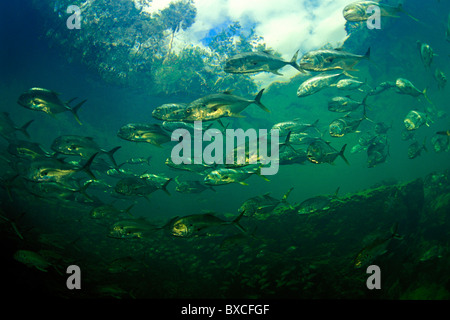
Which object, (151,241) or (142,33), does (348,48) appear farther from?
(151,241)

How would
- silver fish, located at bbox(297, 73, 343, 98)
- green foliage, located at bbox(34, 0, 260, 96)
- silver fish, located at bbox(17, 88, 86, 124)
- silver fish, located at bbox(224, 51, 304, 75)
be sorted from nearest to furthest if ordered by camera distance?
silver fish, located at bbox(224, 51, 304, 75), silver fish, located at bbox(17, 88, 86, 124), silver fish, located at bbox(297, 73, 343, 98), green foliage, located at bbox(34, 0, 260, 96)

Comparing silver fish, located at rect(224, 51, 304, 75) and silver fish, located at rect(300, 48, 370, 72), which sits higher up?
silver fish, located at rect(300, 48, 370, 72)

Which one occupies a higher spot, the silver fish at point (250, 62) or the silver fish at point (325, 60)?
the silver fish at point (325, 60)

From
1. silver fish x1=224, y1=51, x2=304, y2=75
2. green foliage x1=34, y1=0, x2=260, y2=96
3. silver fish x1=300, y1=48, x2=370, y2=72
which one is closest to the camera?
silver fish x1=224, y1=51, x2=304, y2=75

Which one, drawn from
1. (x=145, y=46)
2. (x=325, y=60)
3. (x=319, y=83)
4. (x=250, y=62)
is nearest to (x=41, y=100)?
(x=250, y=62)

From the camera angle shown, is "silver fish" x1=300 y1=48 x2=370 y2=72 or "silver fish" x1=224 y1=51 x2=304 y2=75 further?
"silver fish" x1=300 y1=48 x2=370 y2=72

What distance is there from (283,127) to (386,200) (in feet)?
15.7

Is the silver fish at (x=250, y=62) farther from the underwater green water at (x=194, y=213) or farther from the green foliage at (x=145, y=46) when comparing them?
the green foliage at (x=145, y=46)

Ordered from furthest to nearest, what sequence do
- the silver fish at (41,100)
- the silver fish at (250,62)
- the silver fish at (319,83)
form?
1. the silver fish at (319,83)
2. the silver fish at (41,100)
3. the silver fish at (250,62)

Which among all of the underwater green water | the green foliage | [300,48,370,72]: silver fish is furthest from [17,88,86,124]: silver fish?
the green foliage

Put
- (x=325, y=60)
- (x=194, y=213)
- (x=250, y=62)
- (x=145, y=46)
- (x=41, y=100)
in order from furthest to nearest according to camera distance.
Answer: (x=145, y=46) < (x=194, y=213) < (x=41, y=100) < (x=325, y=60) < (x=250, y=62)

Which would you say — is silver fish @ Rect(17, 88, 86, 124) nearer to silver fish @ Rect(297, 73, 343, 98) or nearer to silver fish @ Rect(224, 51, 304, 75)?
silver fish @ Rect(224, 51, 304, 75)

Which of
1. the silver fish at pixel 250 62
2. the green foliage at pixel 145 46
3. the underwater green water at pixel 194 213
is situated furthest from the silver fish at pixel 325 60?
the green foliage at pixel 145 46

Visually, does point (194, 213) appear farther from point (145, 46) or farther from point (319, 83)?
point (145, 46)
